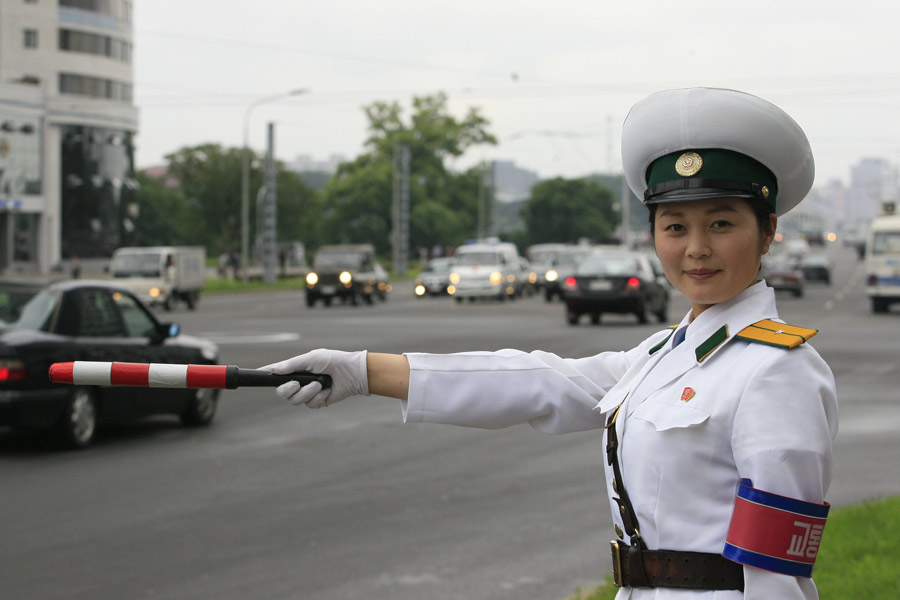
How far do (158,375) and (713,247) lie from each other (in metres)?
1.11

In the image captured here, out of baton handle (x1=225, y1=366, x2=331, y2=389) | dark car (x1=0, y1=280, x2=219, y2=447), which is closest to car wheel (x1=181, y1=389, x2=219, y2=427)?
dark car (x1=0, y1=280, x2=219, y2=447)

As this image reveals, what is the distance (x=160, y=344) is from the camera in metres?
11.8

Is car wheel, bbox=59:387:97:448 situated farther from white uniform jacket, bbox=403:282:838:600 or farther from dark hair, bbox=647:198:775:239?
dark hair, bbox=647:198:775:239

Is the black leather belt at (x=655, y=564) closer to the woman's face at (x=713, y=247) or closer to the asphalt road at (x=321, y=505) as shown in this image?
the woman's face at (x=713, y=247)

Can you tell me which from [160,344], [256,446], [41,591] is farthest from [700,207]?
[160,344]

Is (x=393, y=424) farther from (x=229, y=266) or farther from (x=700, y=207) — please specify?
(x=229, y=266)

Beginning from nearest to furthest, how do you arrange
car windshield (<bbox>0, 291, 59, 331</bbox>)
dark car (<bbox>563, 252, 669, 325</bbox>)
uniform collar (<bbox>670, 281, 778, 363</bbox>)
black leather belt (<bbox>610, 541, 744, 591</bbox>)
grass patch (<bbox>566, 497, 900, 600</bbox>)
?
black leather belt (<bbox>610, 541, 744, 591</bbox>) → uniform collar (<bbox>670, 281, 778, 363</bbox>) → grass patch (<bbox>566, 497, 900, 600</bbox>) → car windshield (<bbox>0, 291, 59, 331</bbox>) → dark car (<bbox>563, 252, 669, 325</bbox>)

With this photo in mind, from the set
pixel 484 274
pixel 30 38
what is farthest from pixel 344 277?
pixel 30 38

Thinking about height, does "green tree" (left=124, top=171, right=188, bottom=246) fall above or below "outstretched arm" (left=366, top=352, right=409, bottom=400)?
above

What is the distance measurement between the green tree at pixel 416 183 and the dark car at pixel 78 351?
90.5 metres

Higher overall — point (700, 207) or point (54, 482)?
point (700, 207)

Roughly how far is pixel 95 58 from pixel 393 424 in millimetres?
68730

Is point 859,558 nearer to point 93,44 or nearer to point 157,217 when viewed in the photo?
point 93,44

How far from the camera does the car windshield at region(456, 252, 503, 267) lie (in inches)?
1719
